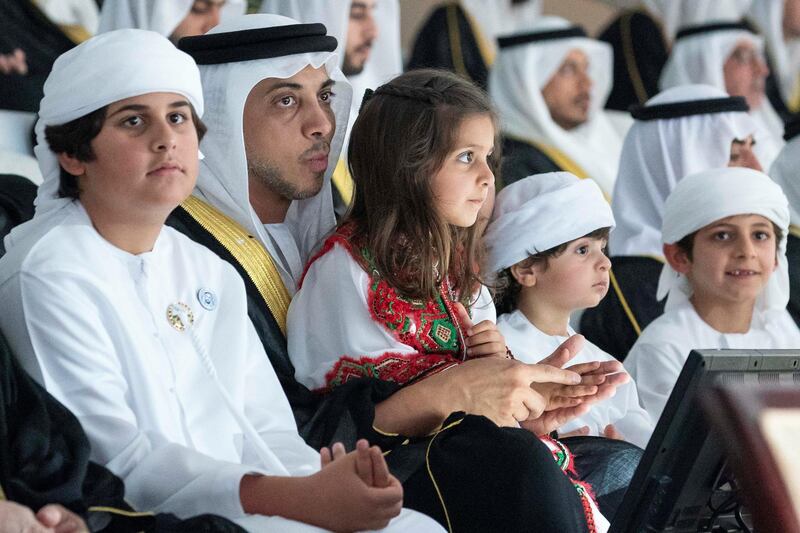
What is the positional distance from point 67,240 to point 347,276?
2.35 ft

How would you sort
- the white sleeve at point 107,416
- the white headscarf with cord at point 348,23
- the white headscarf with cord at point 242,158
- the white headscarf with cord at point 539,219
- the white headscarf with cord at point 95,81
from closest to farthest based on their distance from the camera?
the white sleeve at point 107,416 → the white headscarf with cord at point 95,81 → the white headscarf with cord at point 242,158 → the white headscarf with cord at point 539,219 → the white headscarf with cord at point 348,23

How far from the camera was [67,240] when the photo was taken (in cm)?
230

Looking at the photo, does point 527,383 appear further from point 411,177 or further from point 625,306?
point 625,306

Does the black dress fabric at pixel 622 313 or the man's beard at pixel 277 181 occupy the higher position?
the man's beard at pixel 277 181

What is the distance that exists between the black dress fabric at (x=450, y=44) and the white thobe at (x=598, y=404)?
4.37 metres

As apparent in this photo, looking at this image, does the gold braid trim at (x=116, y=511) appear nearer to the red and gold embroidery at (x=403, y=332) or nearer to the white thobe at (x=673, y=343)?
the red and gold embroidery at (x=403, y=332)

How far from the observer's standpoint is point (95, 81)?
235cm

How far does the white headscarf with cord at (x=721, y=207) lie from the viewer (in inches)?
155

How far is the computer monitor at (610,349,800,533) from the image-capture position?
207 centimetres

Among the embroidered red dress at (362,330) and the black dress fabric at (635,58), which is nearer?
the embroidered red dress at (362,330)

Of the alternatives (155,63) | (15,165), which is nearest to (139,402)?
(155,63)

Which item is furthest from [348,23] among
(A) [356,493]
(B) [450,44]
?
(A) [356,493]

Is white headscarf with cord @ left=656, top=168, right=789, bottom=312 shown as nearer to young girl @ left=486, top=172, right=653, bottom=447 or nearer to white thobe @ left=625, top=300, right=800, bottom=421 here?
white thobe @ left=625, top=300, right=800, bottom=421

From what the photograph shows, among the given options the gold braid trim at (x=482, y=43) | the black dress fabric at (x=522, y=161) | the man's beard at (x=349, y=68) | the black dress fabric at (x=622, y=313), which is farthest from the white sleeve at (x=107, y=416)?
the gold braid trim at (x=482, y=43)
